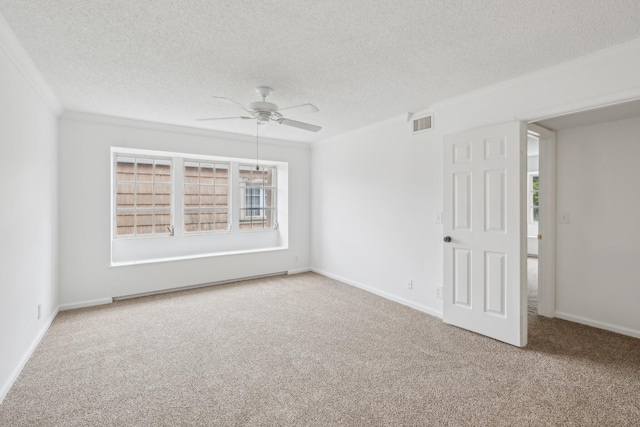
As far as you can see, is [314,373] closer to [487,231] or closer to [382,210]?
[487,231]

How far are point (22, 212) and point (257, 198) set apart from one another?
3695 millimetres

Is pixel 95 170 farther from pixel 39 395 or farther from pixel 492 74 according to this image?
pixel 492 74

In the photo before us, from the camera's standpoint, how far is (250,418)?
1965 millimetres

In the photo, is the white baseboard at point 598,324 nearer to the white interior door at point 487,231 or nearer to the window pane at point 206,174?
the white interior door at point 487,231

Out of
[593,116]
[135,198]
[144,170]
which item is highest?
[593,116]

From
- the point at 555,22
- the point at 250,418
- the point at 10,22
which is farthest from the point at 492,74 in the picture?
the point at 10,22

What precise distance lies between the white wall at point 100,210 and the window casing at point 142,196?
20.7 inches

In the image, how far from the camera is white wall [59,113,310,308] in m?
3.98

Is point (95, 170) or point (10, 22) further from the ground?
point (10, 22)

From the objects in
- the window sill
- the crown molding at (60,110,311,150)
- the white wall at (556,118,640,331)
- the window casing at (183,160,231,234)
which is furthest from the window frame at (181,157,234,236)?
the white wall at (556,118,640,331)

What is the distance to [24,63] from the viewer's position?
2.52 m

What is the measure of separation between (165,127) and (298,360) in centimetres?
377

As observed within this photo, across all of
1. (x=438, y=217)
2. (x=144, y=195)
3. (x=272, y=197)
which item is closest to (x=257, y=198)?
(x=272, y=197)

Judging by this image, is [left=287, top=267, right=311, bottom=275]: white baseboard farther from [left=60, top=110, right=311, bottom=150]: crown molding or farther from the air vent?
the air vent
